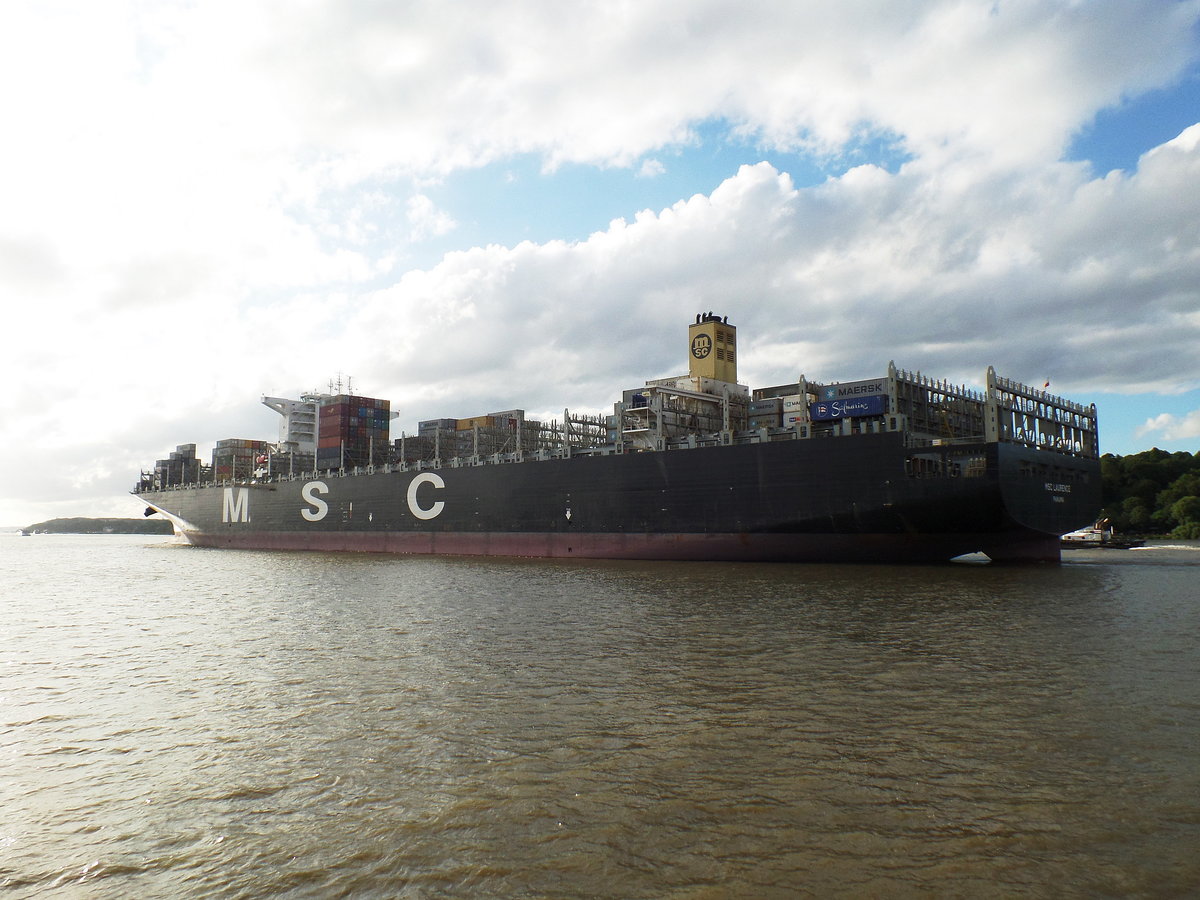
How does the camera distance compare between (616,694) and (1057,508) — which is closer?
(616,694)

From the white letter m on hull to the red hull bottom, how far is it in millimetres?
23299

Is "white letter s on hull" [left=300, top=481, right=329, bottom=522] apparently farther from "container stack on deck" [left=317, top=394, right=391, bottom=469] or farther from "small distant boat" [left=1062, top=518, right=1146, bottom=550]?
"small distant boat" [left=1062, top=518, right=1146, bottom=550]

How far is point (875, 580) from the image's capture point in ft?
76.9

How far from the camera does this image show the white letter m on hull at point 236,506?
5916 cm

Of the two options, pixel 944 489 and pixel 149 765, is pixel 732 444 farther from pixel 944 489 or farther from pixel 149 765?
pixel 149 765

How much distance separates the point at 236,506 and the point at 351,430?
1189 cm

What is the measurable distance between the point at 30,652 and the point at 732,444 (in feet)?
85.9

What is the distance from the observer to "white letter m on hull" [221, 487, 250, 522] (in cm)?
5916

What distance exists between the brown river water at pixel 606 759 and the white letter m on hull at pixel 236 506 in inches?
1856

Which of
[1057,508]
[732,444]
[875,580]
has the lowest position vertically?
[875,580]

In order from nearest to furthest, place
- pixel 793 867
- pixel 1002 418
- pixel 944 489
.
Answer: pixel 793 867
pixel 944 489
pixel 1002 418

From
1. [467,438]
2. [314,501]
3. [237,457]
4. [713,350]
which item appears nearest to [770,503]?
[713,350]

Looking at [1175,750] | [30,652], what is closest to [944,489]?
[1175,750]

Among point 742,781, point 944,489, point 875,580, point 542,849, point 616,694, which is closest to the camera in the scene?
point 542,849
